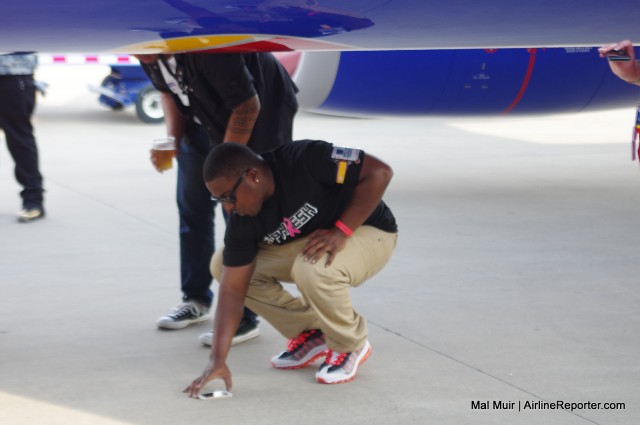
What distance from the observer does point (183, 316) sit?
385cm

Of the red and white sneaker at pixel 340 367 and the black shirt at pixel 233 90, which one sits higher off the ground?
the black shirt at pixel 233 90

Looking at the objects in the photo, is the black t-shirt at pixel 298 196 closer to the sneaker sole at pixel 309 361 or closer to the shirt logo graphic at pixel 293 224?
the shirt logo graphic at pixel 293 224

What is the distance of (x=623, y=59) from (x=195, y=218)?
1.76 meters

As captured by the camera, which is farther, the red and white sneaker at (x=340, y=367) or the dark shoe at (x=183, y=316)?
the dark shoe at (x=183, y=316)

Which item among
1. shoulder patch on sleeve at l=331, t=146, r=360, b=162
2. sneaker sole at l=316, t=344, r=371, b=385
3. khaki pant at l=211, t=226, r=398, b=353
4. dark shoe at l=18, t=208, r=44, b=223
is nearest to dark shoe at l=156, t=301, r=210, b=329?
khaki pant at l=211, t=226, r=398, b=353

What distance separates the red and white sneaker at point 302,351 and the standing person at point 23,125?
3223mm


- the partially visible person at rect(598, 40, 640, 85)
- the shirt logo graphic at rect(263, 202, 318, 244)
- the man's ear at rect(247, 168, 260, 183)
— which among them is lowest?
the shirt logo graphic at rect(263, 202, 318, 244)

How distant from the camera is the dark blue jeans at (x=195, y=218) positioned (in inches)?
147

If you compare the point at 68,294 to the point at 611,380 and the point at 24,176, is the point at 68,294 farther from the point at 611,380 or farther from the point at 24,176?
the point at 611,380

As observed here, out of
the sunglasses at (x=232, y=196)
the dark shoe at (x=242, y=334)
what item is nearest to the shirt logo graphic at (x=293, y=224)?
the sunglasses at (x=232, y=196)

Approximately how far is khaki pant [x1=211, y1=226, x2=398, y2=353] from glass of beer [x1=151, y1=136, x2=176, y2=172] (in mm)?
519

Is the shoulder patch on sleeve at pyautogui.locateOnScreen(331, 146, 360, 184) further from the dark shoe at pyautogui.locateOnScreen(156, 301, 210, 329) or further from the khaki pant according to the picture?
the dark shoe at pyautogui.locateOnScreen(156, 301, 210, 329)

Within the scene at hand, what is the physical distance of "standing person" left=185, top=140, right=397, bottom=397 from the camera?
2984mm

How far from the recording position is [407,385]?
3.20m
